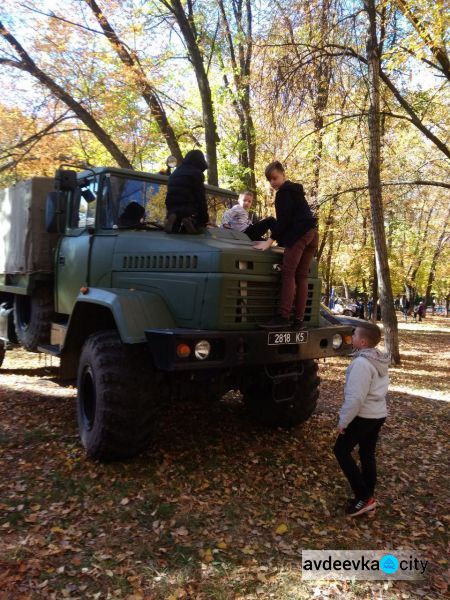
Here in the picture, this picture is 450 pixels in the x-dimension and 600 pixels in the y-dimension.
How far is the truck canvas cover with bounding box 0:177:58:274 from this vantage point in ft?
19.6

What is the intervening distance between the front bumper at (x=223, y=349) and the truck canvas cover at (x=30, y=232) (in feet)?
9.74

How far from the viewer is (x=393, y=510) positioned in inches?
150

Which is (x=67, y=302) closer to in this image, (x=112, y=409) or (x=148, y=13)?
(x=112, y=409)

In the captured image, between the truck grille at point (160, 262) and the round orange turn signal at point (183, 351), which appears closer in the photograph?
the round orange turn signal at point (183, 351)

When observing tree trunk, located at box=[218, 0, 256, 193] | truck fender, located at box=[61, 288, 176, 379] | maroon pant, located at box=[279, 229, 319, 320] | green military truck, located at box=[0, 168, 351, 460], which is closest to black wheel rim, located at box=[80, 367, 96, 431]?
green military truck, located at box=[0, 168, 351, 460]

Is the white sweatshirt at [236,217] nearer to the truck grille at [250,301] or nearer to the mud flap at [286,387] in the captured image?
the truck grille at [250,301]

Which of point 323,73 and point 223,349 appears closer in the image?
point 223,349

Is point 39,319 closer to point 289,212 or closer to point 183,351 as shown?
point 183,351

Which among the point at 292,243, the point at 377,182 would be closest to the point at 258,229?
the point at 292,243

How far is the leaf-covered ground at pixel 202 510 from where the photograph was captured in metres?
2.88

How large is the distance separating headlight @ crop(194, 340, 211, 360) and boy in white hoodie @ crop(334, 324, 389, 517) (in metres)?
1.06

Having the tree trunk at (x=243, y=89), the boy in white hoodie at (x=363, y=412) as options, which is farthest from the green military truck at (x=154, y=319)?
the tree trunk at (x=243, y=89)

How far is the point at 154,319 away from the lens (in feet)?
12.8
